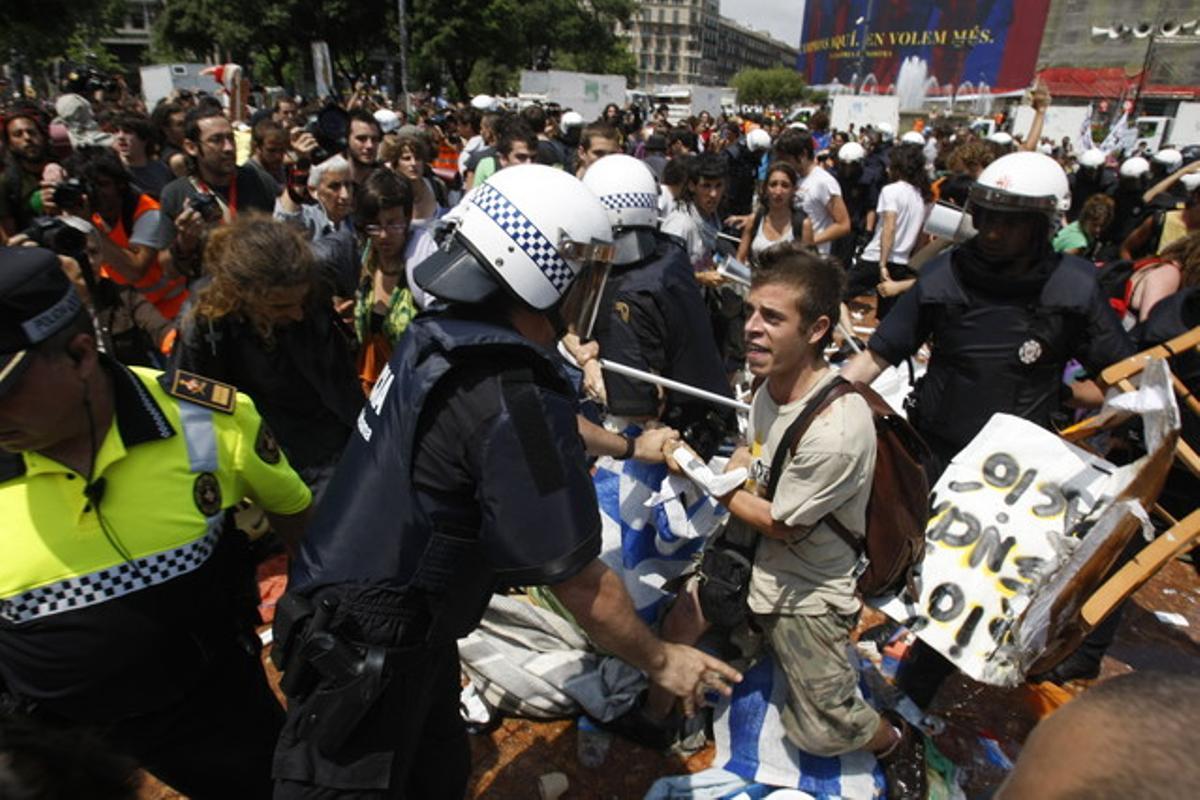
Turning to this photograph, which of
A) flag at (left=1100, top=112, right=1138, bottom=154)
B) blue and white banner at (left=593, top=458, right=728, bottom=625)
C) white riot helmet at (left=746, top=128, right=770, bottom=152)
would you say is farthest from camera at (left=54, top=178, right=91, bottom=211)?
flag at (left=1100, top=112, right=1138, bottom=154)

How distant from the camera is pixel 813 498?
2230 millimetres

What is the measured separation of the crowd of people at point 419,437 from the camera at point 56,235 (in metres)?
0.02

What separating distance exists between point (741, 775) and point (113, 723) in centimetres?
204

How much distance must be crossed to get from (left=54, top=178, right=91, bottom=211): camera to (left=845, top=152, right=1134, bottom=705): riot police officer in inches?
163

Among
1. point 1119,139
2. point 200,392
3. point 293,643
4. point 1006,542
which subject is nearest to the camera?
point 293,643

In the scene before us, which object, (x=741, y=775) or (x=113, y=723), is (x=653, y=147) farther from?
(x=113, y=723)

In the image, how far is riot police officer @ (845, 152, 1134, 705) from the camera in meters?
2.85

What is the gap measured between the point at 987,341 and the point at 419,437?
2.42m

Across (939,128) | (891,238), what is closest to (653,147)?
(891,238)

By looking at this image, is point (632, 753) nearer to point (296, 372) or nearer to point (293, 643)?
point (293, 643)

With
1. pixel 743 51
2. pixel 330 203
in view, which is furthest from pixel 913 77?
pixel 743 51

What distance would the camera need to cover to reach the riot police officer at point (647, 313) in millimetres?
3389

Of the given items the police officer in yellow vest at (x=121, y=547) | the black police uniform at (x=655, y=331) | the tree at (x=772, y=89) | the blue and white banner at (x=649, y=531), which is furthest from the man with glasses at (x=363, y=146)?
the tree at (x=772, y=89)

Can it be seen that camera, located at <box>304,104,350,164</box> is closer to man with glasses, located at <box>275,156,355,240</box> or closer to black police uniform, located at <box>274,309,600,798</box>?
man with glasses, located at <box>275,156,355,240</box>
